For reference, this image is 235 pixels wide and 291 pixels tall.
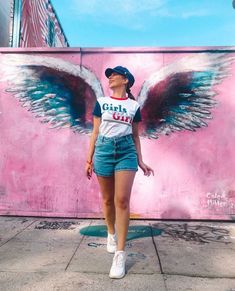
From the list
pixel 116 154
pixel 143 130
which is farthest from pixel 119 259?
pixel 143 130

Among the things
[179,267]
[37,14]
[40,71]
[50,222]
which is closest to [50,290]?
[179,267]

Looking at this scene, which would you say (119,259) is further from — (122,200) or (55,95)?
(55,95)

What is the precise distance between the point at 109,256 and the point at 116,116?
1.34m

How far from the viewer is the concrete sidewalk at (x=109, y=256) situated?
2.31 metres

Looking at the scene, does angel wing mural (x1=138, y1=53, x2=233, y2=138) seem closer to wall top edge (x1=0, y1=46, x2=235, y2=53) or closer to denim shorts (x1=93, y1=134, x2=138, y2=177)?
wall top edge (x1=0, y1=46, x2=235, y2=53)

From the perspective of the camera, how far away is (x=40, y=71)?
452 centimetres

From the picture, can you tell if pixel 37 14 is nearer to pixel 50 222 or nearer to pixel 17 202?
pixel 17 202

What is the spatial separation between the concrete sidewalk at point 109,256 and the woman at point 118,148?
0.89 ft

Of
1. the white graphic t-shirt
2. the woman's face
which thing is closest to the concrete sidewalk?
the white graphic t-shirt

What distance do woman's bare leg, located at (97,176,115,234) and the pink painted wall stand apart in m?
1.42

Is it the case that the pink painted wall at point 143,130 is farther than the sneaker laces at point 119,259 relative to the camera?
Yes

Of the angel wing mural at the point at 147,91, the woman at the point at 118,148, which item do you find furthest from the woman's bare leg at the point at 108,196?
the angel wing mural at the point at 147,91

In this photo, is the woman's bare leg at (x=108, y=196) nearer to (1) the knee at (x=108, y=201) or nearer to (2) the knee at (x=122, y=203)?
(1) the knee at (x=108, y=201)

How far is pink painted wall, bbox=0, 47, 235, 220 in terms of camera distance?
4391mm
